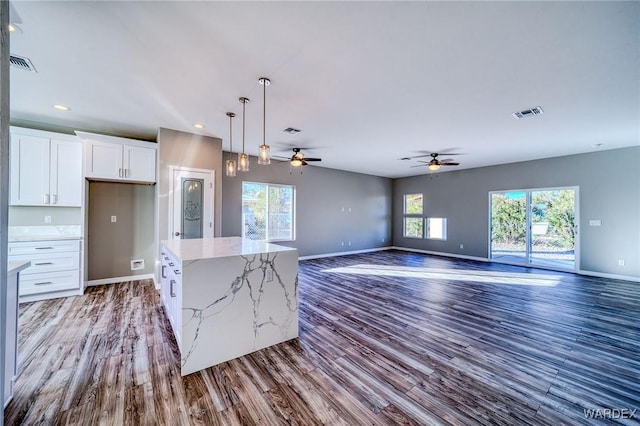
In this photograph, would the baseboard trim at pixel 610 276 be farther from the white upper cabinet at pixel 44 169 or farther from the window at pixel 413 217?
the white upper cabinet at pixel 44 169

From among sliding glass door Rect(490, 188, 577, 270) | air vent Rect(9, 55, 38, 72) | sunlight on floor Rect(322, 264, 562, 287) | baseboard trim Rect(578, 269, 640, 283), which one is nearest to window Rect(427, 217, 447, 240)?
sliding glass door Rect(490, 188, 577, 270)

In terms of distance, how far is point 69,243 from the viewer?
396 cm

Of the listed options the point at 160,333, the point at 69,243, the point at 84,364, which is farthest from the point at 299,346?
the point at 69,243

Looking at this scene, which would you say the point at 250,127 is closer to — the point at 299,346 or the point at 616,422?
the point at 299,346

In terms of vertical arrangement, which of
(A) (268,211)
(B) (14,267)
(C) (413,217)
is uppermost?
(A) (268,211)

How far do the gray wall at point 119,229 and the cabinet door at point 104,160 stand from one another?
438mm

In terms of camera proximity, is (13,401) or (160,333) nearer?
(13,401)

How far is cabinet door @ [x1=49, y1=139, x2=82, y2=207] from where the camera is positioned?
4.02m

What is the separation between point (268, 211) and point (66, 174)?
394 centimetres

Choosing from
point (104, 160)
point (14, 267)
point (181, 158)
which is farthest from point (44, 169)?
point (14, 267)

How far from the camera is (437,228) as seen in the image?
8.70 m

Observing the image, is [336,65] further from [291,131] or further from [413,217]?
[413,217]

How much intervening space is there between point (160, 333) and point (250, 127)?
3219 mm

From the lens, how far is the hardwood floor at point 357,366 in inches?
67.9
